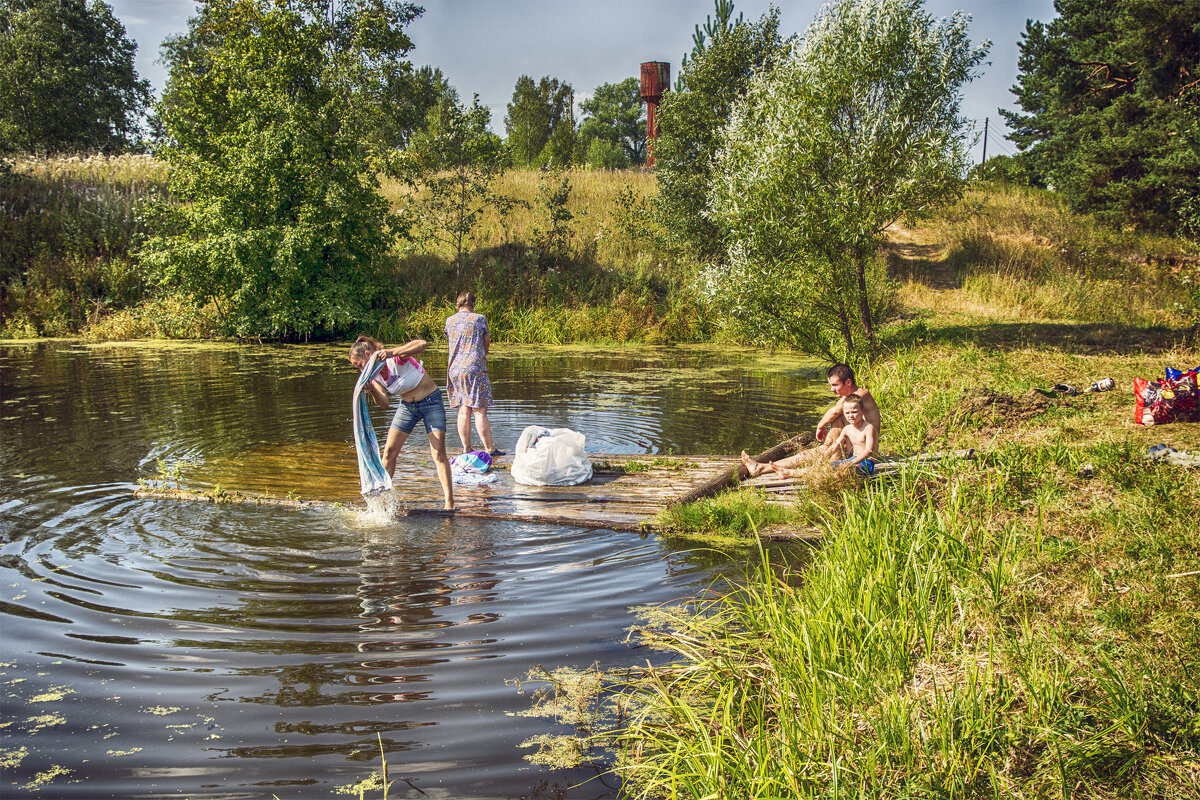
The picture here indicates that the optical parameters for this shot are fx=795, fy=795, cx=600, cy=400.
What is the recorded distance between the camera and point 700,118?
22.6 meters

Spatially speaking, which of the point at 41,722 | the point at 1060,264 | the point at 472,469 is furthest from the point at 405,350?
the point at 1060,264

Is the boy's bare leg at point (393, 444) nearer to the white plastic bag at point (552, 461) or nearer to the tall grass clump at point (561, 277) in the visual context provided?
the white plastic bag at point (552, 461)

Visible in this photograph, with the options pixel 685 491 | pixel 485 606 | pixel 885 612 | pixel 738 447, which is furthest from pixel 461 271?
pixel 885 612

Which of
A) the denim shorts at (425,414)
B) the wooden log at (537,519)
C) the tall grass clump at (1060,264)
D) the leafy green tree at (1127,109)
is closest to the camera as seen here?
the wooden log at (537,519)

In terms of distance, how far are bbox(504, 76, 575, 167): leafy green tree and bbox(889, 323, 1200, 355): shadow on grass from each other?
28786 mm

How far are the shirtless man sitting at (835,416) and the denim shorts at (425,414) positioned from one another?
291 cm

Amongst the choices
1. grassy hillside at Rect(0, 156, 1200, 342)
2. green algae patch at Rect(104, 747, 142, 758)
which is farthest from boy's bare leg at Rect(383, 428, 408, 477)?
grassy hillside at Rect(0, 156, 1200, 342)

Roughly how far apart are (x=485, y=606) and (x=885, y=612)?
247 cm

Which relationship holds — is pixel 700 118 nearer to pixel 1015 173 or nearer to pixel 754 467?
pixel 754 467

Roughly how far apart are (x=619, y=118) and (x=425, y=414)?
231 ft

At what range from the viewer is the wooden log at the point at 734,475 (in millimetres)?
7150

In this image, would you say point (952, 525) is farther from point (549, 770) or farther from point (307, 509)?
point (307, 509)

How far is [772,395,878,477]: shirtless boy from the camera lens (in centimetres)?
726

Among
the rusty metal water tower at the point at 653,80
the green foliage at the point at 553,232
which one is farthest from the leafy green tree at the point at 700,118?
the rusty metal water tower at the point at 653,80
